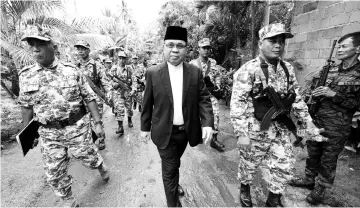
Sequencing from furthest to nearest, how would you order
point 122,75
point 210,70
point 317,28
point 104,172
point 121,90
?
point 122,75 → point 121,90 → point 317,28 → point 210,70 → point 104,172

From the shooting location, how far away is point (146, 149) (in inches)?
167

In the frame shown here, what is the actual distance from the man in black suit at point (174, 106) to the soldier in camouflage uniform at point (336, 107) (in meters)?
1.63

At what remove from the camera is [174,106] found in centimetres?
205

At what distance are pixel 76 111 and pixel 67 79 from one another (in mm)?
436

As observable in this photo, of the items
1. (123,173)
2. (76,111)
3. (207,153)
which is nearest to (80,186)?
→ (123,173)

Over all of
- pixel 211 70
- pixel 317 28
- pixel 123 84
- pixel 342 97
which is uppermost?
pixel 317 28

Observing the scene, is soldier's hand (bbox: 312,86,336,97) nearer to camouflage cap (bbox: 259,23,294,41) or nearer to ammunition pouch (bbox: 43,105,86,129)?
camouflage cap (bbox: 259,23,294,41)

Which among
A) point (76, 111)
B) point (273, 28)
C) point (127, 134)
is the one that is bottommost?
point (127, 134)

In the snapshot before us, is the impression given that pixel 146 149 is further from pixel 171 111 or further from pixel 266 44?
pixel 266 44

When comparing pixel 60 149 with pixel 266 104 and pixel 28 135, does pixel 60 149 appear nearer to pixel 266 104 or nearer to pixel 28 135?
pixel 28 135

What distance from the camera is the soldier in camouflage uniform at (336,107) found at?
220cm

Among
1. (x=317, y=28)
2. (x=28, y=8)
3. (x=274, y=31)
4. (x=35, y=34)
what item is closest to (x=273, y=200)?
(x=274, y=31)

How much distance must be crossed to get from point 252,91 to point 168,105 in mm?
1058

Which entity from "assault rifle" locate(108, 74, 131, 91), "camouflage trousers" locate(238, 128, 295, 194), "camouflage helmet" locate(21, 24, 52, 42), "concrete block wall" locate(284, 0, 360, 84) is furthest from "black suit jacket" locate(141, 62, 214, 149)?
"assault rifle" locate(108, 74, 131, 91)
